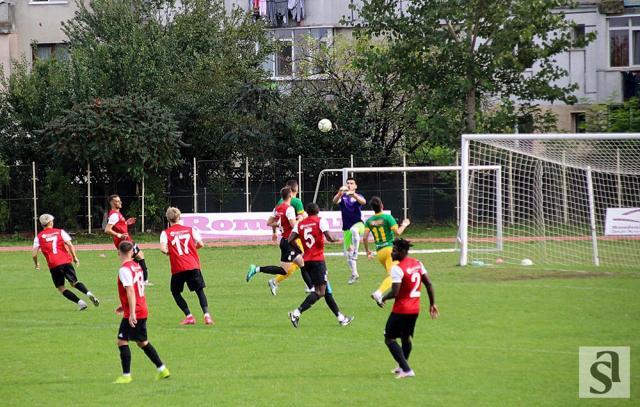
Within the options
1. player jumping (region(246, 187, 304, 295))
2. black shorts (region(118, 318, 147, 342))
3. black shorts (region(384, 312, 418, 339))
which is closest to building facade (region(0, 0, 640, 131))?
player jumping (region(246, 187, 304, 295))

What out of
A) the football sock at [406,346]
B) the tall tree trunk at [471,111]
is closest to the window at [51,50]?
the tall tree trunk at [471,111]

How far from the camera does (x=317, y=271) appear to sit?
1623 centimetres

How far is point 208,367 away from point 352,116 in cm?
2794

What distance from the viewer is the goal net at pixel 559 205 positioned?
25703 mm

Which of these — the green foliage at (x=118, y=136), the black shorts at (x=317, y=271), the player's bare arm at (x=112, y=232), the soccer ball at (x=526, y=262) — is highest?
the green foliage at (x=118, y=136)

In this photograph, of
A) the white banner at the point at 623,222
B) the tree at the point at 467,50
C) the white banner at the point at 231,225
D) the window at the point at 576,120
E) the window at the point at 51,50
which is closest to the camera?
the white banner at the point at 623,222

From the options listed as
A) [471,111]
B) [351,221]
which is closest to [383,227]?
[351,221]

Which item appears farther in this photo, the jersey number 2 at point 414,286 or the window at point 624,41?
Result: the window at point 624,41

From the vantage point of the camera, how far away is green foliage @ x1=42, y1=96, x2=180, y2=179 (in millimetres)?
36219

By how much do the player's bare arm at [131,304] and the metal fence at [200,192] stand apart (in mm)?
25743

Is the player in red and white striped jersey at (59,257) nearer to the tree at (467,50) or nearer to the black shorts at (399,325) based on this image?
the black shorts at (399,325)

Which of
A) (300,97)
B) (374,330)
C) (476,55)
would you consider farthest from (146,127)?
A: (374,330)

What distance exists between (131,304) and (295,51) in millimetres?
33714

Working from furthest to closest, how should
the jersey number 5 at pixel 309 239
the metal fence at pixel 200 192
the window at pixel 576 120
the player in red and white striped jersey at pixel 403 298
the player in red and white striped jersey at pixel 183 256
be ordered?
the window at pixel 576 120
the metal fence at pixel 200 192
the player in red and white striped jersey at pixel 183 256
the jersey number 5 at pixel 309 239
the player in red and white striped jersey at pixel 403 298
